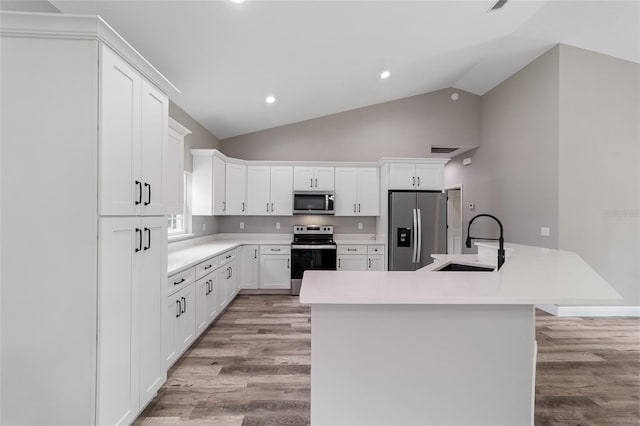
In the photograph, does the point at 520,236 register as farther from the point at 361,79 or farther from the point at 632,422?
the point at 361,79

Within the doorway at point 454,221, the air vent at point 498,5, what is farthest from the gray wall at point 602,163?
the doorway at point 454,221

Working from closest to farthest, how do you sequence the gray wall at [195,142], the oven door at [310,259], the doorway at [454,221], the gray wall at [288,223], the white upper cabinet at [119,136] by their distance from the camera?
the white upper cabinet at [119,136] → the gray wall at [195,142] → the oven door at [310,259] → the gray wall at [288,223] → the doorway at [454,221]

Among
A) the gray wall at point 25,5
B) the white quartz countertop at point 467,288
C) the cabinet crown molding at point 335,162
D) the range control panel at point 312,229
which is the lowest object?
the white quartz countertop at point 467,288

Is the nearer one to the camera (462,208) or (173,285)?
(173,285)

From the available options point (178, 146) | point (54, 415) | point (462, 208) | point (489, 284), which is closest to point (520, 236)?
point (462, 208)

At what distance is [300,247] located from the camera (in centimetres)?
471

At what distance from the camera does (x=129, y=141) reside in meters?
1.69

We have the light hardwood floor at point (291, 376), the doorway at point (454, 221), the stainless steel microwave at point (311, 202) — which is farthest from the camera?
the doorway at point (454, 221)

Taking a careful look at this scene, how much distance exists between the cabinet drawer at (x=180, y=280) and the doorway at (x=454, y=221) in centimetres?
599

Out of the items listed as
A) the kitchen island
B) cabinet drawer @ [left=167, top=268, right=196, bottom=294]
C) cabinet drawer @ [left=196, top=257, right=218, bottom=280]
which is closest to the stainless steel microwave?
cabinet drawer @ [left=196, top=257, right=218, bottom=280]

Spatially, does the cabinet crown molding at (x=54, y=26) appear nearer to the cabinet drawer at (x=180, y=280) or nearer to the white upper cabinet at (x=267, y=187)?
the cabinet drawer at (x=180, y=280)

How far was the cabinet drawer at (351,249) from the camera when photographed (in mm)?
4812

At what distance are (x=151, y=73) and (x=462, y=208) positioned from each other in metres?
6.22

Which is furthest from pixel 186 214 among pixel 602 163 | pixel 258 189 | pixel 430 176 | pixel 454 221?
pixel 454 221
